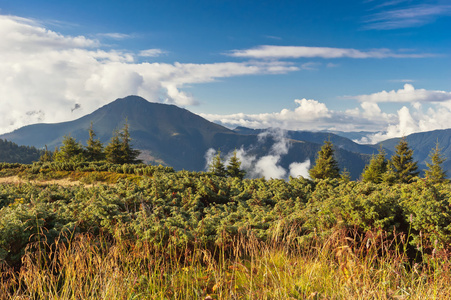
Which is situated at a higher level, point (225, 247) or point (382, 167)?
point (225, 247)

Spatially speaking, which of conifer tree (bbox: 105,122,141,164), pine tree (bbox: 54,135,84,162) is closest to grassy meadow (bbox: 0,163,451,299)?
conifer tree (bbox: 105,122,141,164)

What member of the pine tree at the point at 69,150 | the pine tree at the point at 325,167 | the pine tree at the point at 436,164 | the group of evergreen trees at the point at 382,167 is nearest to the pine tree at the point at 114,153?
the pine tree at the point at 69,150

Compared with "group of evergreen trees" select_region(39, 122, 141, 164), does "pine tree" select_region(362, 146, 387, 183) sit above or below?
below

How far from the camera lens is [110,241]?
20.0 ft

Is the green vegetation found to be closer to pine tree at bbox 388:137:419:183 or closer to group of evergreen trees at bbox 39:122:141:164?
group of evergreen trees at bbox 39:122:141:164

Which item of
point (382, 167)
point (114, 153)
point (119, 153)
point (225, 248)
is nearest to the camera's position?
point (225, 248)

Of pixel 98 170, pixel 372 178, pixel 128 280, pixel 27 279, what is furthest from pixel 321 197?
pixel 372 178

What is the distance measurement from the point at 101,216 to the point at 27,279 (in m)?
2.77

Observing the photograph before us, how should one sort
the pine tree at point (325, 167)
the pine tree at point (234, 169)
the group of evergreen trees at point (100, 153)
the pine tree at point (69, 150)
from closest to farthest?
1. the pine tree at point (325, 167)
2. the pine tree at point (69, 150)
3. the group of evergreen trees at point (100, 153)
4. the pine tree at point (234, 169)

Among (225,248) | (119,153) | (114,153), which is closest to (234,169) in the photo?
(119,153)

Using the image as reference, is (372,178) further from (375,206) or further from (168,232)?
(168,232)

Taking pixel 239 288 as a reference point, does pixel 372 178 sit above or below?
below

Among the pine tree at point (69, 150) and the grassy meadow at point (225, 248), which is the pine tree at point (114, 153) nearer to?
the pine tree at point (69, 150)

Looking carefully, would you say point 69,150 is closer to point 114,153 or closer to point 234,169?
point 114,153
